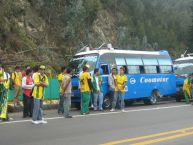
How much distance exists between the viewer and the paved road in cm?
1057

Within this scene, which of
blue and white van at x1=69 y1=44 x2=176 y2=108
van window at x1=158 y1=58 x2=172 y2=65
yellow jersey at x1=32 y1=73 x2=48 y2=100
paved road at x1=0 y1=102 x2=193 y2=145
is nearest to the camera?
paved road at x1=0 y1=102 x2=193 y2=145

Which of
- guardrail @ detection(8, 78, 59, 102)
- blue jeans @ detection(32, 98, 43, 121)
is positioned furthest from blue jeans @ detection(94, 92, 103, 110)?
blue jeans @ detection(32, 98, 43, 121)

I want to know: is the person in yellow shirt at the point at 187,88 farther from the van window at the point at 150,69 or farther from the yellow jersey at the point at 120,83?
the yellow jersey at the point at 120,83

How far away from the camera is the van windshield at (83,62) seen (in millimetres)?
20461

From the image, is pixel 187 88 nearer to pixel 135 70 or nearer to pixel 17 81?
pixel 135 70

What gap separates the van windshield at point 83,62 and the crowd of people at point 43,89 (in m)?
1.01

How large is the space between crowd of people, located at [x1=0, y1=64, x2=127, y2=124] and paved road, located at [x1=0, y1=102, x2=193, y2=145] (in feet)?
2.13

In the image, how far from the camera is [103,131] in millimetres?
12211

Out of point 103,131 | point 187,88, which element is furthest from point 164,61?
point 103,131

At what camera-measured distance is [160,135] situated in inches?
452

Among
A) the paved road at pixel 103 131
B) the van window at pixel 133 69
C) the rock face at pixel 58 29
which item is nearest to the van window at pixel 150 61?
the van window at pixel 133 69

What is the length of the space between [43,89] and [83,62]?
649cm

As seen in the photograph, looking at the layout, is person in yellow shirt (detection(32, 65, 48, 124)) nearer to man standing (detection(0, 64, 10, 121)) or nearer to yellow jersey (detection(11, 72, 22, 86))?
man standing (detection(0, 64, 10, 121))


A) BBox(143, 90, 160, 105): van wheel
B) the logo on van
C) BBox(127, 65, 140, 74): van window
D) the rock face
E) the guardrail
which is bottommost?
BBox(143, 90, 160, 105): van wheel
